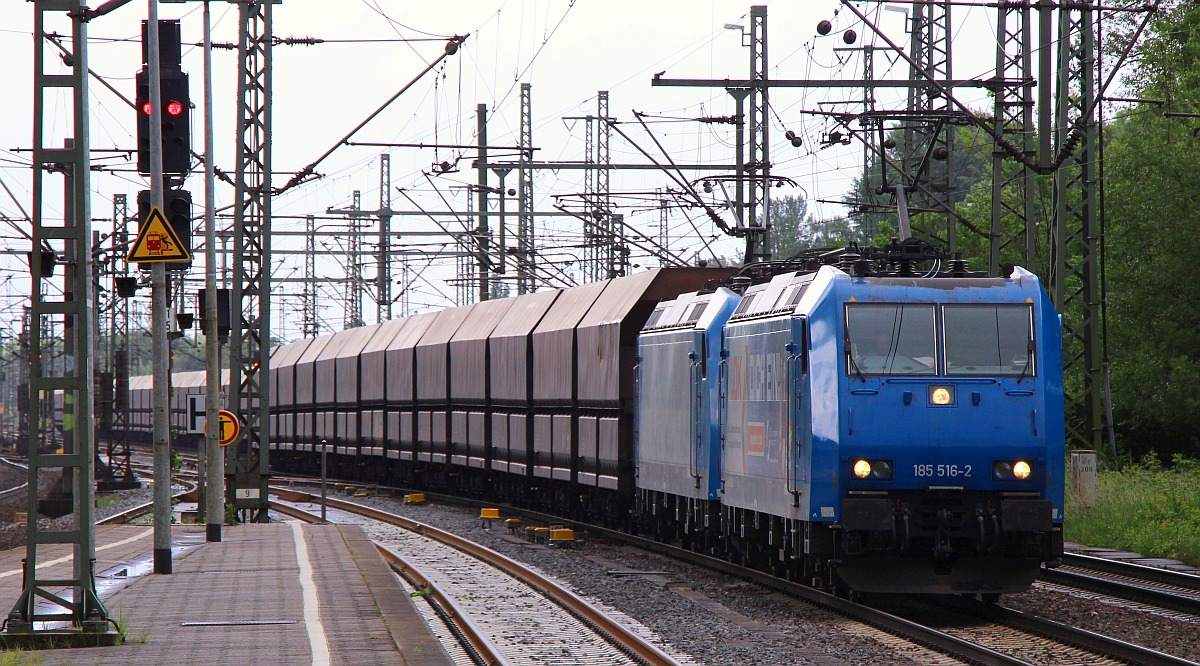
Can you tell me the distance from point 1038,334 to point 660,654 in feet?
15.1

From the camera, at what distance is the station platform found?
10602 mm

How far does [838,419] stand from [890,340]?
0.91m

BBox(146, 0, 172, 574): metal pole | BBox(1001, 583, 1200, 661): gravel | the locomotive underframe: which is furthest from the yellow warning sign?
BBox(1001, 583, 1200, 661): gravel

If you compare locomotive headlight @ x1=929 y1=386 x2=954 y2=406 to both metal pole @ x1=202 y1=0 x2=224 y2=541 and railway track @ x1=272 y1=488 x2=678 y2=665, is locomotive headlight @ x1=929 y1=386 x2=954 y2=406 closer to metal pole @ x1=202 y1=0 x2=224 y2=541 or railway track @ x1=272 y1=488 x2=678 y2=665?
railway track @ x1=272 y1=488 x2=678 y2=665

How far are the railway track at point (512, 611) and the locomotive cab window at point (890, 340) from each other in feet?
10.1

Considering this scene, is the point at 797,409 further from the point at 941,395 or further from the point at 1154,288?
the point at 1154,288

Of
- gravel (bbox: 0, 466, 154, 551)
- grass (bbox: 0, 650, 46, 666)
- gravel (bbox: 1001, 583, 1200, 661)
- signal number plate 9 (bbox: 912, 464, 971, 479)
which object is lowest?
gravel (bbox: 0, 466, 154, 551)

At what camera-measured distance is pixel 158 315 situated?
17.6 metres

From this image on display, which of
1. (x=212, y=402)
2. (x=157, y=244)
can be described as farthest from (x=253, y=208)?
(x=157, y=244)

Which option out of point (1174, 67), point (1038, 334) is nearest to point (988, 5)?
point (1038, 334)

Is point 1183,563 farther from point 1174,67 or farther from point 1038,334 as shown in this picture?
point 1174,67

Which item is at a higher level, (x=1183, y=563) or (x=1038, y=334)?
(x=1038, y=334)

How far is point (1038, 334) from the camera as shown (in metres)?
13.6

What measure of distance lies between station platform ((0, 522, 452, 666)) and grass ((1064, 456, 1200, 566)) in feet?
31.5
